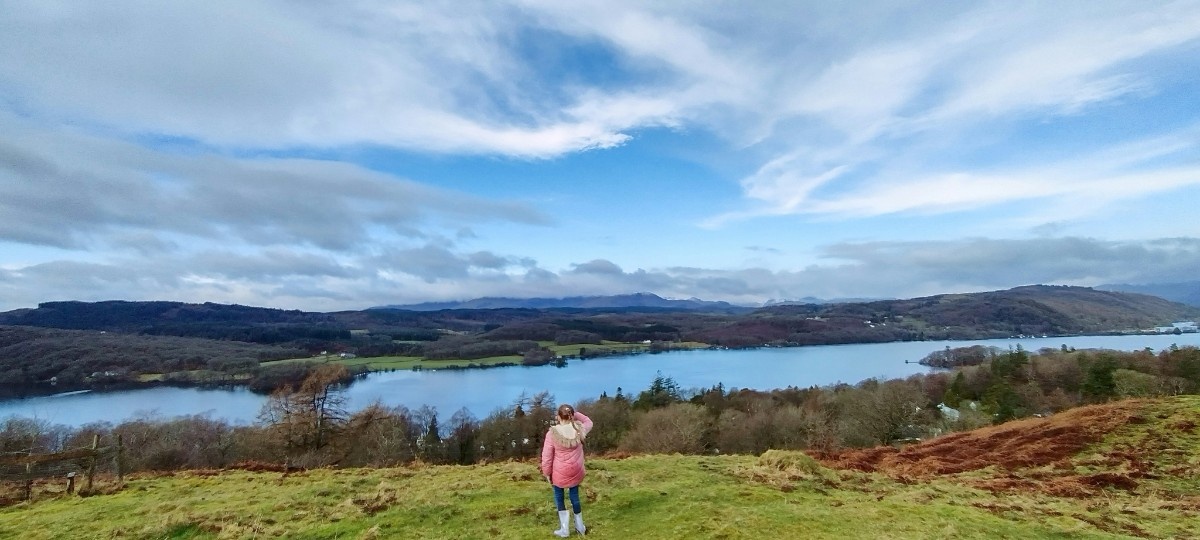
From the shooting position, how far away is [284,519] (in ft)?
29.7

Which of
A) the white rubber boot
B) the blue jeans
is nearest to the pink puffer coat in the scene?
the blue jeans

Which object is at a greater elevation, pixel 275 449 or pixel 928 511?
pixel 928 511

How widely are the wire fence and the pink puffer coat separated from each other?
1136 centimetres

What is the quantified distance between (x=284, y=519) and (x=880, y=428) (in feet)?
157

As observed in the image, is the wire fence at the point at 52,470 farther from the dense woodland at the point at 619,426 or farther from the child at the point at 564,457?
the dense woodland at the point at 619,426

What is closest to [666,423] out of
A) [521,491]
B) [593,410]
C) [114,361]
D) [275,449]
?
[593,410]

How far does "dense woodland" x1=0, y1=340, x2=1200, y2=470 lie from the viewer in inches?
1268

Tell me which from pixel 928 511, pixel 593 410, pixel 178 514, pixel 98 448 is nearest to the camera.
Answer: pixel 178 514

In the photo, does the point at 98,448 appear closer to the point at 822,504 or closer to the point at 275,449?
the point at 822,504

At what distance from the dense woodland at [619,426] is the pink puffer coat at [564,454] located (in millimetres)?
26437

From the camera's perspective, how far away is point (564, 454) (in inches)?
305

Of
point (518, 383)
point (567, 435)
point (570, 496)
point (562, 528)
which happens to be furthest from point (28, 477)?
point (518, 383)

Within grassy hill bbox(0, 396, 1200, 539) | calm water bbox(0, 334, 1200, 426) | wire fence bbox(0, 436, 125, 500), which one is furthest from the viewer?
calm water bbox(0, 334, 1200, 426)

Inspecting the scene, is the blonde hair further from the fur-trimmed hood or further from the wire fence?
the wire fence
